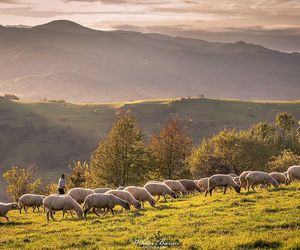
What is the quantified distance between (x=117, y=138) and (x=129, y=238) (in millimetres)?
46548

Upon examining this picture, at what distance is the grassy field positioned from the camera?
66.8ft

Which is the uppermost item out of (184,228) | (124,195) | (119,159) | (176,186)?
(184,228)

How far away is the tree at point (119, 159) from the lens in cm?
6731

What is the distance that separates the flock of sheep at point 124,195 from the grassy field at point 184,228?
3.34ft

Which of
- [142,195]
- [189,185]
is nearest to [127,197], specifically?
[142,195]

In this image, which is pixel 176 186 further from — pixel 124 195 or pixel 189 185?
pixel 124 195

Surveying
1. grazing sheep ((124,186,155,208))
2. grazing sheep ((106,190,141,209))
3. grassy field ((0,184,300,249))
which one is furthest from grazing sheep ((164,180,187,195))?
grassy field ((0,184,300,249))

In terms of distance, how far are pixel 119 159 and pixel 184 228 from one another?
44.4 meters

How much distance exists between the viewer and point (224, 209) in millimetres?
29516

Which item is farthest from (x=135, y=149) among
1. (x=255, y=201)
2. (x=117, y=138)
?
(x=255, y=201)

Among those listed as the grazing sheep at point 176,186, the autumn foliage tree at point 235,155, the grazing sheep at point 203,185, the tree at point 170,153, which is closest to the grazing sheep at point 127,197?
the grazing sheep at point 176,186

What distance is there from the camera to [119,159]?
6788 centimetres

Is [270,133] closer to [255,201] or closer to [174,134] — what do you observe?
[174,134]

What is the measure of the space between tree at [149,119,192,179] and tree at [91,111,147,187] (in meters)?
2.96
